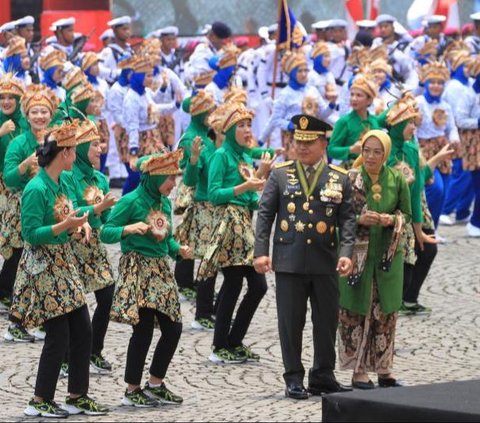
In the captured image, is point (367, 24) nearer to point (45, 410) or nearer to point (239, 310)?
point (239, 310)

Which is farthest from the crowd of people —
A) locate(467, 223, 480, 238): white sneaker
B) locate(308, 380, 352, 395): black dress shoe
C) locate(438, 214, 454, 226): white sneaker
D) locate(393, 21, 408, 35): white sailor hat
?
locate(393, 21, 408, 35): white sailor hat

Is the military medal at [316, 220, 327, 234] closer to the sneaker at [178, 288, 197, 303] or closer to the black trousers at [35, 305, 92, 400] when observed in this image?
the black trousers at [35, 305, 92, 400]

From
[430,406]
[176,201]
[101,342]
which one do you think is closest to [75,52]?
[176,201]

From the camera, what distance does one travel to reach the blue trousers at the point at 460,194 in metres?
20.2

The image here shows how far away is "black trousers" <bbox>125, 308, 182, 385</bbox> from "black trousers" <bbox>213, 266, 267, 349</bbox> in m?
1.43

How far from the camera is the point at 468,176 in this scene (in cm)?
2033

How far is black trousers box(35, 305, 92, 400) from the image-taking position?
9.88 metres

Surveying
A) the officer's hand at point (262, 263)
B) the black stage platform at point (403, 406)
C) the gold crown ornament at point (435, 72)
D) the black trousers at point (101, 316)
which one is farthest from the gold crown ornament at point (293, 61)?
the black stage platform at point (403, 406)

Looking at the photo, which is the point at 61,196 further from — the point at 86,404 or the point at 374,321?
the point at 374,321

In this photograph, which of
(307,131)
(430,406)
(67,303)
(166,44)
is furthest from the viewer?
(166,44)

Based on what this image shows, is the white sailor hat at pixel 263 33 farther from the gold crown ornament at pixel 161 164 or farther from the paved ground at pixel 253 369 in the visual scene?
the gold crown ornament at pixel 161 164

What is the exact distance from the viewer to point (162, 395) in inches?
410

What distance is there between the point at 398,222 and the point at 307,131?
88 cm

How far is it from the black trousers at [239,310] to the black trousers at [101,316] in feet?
2.85
